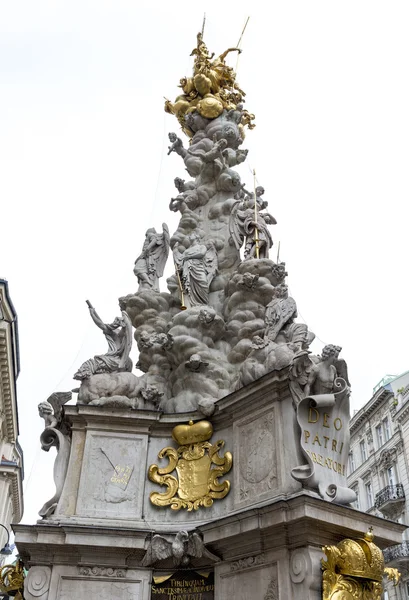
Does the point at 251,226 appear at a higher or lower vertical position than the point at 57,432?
higher

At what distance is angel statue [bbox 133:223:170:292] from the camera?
11.5m

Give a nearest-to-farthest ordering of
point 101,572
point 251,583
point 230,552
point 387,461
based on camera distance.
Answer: point 251,583, point 230,552, point 101,572, point 387,461

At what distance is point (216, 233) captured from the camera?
12.2 meters

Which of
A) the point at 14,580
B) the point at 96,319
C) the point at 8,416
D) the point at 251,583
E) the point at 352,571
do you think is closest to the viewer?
the point at 352,571

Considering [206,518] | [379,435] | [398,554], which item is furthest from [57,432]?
[379,435]

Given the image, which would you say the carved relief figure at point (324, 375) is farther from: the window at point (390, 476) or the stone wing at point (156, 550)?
the window at point (390, 476)

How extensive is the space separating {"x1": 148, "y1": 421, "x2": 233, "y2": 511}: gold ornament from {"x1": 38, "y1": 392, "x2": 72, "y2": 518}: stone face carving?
4.14 feet

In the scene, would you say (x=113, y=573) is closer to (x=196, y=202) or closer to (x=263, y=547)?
(x=263, y=547)

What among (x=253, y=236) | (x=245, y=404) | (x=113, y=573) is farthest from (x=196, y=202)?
(x=113, y=573)

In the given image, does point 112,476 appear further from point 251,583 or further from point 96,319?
point 96,319

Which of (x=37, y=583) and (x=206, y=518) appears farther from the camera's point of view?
(x=206, y=518)

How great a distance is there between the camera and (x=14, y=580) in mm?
8133

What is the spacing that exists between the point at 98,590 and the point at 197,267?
5.50 m

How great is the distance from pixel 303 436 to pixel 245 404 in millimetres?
1109
